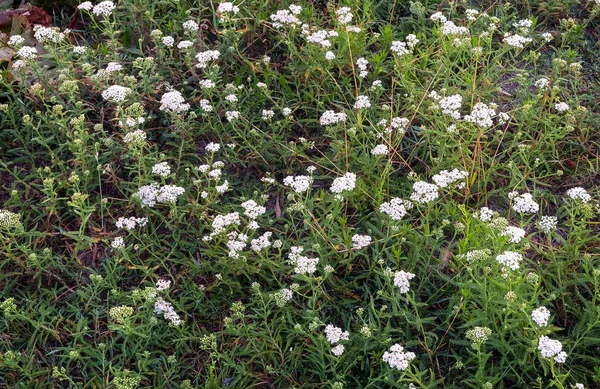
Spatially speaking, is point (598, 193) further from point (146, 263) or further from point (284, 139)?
point (146, 263)

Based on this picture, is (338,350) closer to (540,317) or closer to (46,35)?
(540,317)

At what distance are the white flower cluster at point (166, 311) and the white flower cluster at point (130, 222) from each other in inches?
21.7

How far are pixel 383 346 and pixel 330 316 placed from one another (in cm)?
47

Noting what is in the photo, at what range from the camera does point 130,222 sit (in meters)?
4.00

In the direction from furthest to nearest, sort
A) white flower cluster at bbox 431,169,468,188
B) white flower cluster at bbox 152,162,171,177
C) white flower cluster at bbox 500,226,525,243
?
white flower cluster at bbox 152,162,171,177 < white flower cluster at bbox 431,169,468,188 < white flower cluster at bbox 500,226,525,243

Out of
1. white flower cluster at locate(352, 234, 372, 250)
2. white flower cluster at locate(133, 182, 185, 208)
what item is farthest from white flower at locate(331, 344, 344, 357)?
white flower cluster at locate(133, 182, 185, 208)

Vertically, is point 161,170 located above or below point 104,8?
below

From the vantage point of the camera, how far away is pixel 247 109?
4.90 metres

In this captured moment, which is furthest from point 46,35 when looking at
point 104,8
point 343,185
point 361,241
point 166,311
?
point 361,241

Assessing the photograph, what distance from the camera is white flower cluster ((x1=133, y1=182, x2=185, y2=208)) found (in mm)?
3940

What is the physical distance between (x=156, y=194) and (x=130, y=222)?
0.25m

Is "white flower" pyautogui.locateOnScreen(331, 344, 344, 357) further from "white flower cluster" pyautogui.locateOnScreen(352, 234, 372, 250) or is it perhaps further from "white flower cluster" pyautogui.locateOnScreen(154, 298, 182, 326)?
"white flower cluster" pyautogui.locateOnScreen(154, 298, 182, 326)

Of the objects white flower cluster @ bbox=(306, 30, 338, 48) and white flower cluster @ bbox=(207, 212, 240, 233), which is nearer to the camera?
white flower cluster @ bbox=(207, 212, 240, 233)

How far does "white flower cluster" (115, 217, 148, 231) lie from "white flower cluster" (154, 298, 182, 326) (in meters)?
0.55
